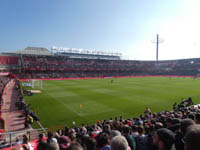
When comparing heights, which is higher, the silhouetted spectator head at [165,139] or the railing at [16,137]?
the silhouetted spectator head at [165,139]

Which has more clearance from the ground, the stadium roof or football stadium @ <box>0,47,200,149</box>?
the stadium roof

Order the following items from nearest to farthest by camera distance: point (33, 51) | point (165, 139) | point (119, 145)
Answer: point (119, 145) < point (165, 139) < point (33, 51)

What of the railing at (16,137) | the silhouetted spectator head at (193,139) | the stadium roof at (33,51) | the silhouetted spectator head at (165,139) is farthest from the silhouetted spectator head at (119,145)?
the stadium roof at (33,51)

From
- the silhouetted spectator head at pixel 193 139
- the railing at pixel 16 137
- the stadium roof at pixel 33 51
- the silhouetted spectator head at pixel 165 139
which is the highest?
the stadium roof at pixel 33 51

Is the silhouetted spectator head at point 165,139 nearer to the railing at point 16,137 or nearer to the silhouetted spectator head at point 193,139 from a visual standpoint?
the silhouetted spectator head at point 193,139

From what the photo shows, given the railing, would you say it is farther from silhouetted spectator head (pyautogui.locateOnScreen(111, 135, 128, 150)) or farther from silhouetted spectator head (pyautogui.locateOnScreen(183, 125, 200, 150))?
silhouetted spectator head (pyautogui.locateOnScreen(183, 125, 200, 150))

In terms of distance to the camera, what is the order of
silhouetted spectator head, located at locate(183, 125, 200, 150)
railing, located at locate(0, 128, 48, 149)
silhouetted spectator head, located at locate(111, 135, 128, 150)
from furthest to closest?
railing, located at locate(0, 128, 48, 149)
silhouetted spectator head, located at locate(111, 135, 128, 150)
silhouetted spectator head, located at locate(183, 125, 200, 150)

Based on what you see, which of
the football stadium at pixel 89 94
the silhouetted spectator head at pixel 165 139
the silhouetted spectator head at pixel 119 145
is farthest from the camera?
the football stadium at pixel 89 94

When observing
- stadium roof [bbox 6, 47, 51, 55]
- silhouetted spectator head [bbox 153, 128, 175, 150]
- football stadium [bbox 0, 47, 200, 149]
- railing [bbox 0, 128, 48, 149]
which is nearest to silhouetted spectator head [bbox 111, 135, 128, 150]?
silhouetted spectator head [bbox 153, 128, 175, 150]

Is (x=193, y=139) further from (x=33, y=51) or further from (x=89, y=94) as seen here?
(x=33, y=51)

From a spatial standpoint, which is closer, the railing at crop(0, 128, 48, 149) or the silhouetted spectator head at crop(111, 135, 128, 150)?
the silhouetted spectator head at crop(111, 135, 128, 150)

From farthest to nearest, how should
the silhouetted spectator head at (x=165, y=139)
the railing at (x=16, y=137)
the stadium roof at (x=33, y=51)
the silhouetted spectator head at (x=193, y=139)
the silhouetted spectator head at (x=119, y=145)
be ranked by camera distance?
1. the stadium roof at (x=33, y=51)
2. the railing at (x=16, y=137)
3. the silhouetted spectator head at (x=165, y=139)
4. the silhouetted spectator head at (x=119, y=145)
5. the silhouetted spectator head at (x=193, y=139)

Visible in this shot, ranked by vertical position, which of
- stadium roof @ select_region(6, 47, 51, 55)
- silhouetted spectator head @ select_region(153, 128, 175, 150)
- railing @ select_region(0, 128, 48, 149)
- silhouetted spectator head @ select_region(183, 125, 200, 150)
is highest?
stadium roof @ select_region(6, 47, 51, 55)

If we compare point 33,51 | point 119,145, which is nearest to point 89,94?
point 119,145
